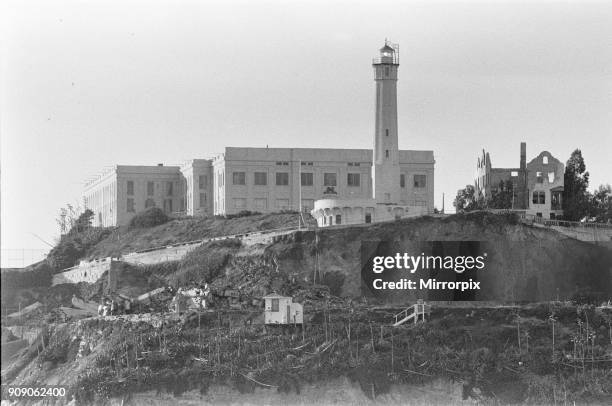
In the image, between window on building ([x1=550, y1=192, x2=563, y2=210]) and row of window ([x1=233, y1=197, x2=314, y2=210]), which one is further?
row of window ([x1=233, y1=197, x2=314, y2=210])

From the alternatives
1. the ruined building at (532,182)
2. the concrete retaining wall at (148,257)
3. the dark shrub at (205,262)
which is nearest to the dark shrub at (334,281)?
the concrete retaining wall at (148,257)

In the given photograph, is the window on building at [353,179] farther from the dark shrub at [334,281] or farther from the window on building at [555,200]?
the dark shrub at [334,281]

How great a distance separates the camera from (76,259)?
12475 cm

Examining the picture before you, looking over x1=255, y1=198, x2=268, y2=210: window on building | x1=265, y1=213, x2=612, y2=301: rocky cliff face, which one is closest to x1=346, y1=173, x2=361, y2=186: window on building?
x1=255, y1=198, x2=268, y2=210: window on building

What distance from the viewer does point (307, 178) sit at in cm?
12238

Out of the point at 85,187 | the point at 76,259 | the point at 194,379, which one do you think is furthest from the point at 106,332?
the point at 85,187

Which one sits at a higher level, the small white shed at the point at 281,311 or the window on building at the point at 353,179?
the window on building at the point at 353,179

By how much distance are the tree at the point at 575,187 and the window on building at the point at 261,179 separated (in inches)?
675

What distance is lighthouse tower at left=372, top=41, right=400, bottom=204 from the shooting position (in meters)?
110

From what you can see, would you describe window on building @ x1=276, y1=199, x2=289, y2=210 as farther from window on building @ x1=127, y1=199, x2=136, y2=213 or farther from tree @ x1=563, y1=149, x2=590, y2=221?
tree @ x1=563, y1=149, x2=590, y2=221

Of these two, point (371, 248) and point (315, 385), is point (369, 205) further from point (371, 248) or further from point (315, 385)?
point (315, 385)

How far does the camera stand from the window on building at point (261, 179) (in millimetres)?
121812

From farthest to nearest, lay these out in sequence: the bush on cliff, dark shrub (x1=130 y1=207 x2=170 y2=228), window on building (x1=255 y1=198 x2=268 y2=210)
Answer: the bush on cliff → dark shrub (x1=130 y1=207 x2=170 y2=228) → window on building (x1=255 y1=198 x2=268 y2=210)

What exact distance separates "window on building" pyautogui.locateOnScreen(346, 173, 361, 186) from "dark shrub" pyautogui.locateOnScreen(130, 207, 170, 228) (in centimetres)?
1040
